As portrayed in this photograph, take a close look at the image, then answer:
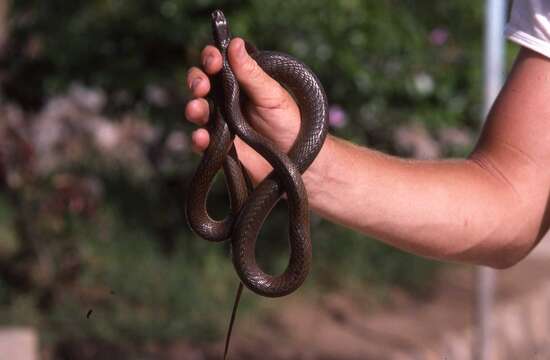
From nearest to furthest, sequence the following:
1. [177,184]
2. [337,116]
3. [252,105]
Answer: [252,105], [337,116], [177,184]

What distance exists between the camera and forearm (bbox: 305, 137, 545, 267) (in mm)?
2049

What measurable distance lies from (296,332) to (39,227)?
152 cm

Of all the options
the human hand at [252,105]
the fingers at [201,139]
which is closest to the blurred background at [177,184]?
the human hand at [252,105]

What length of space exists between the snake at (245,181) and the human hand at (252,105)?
0.02 m

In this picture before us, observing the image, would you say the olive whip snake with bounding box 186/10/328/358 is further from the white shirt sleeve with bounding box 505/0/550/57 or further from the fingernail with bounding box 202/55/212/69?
the white shirt sleeve with bounding box 505/0/550/57

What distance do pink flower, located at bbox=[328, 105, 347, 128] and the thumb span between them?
3.79 m

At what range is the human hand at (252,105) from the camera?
1767mm

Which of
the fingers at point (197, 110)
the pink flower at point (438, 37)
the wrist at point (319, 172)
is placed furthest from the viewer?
the pink flower at point (438, 37)

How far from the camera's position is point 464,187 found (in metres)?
2.20

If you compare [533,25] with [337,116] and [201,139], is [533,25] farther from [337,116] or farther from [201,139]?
[337,116]

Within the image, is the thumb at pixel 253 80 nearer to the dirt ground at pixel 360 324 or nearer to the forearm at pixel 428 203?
the forearm at pixel 428 203

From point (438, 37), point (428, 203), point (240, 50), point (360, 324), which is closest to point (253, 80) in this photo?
point (240, 50)

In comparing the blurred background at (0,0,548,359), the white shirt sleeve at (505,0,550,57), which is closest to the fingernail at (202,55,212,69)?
the white shirt sleeve at (505,0,550,57)

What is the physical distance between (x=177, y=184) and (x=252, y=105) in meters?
5.21
